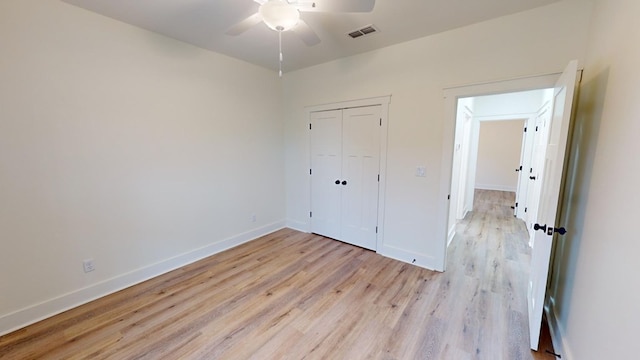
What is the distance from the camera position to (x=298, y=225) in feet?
14.1

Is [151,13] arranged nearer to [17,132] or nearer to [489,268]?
[17,132]

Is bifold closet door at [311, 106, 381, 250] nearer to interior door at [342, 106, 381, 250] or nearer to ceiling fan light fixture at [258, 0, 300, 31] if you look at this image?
interior door at [342, 106, 381, 250]

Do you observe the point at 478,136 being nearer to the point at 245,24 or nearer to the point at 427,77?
the point at 427,77

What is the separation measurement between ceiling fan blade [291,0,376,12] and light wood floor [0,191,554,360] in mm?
2369

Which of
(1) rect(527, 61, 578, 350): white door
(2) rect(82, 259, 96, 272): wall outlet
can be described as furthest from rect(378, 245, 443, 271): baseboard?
(2) rect(82, 259, 96, 272): wall outlet

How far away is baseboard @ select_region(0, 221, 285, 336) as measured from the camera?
1.99 metres

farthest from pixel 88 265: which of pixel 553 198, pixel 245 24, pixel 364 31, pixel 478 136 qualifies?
pixel 478 136

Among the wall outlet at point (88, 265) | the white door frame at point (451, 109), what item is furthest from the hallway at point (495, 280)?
the wall outlet at point (88, 265)

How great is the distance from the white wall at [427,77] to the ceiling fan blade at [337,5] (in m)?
1.50

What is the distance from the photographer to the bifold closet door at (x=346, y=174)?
3354 mm

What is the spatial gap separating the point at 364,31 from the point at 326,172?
199 cm

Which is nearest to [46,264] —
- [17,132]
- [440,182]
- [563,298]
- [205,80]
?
[17,132]

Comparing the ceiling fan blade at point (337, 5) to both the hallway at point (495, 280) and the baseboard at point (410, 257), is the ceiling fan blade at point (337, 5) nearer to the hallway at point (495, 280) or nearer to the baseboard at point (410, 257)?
the hallway at point (495, 280)

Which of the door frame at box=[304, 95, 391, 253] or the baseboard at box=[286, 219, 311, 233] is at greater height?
the door frame at box=[304, 95, 391, 253]
